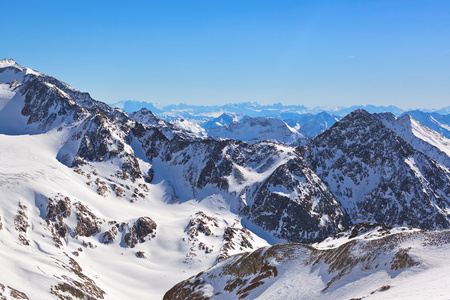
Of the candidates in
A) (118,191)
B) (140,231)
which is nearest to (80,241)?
(140,231)

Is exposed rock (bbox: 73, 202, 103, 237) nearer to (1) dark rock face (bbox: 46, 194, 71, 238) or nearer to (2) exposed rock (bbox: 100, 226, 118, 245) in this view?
(2) exposed rock (bbox: 100, 226, 118, 245)

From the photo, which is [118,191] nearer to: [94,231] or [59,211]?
[94,231]

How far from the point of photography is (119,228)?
153m

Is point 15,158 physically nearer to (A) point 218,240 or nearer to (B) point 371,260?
(A) point 218,240

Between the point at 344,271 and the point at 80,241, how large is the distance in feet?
398

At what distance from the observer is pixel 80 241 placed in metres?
137

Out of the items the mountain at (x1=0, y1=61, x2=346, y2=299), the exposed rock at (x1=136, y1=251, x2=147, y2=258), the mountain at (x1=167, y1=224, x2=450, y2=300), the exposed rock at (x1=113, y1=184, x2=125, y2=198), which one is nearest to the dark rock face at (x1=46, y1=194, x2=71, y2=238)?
the mountain at (x1=0, y1=61, x2=346, y2=299)

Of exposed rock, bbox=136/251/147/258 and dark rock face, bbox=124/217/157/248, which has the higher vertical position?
dark rock face, bbox=124/217/157/248

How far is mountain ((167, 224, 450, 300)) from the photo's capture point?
4497 centimetres

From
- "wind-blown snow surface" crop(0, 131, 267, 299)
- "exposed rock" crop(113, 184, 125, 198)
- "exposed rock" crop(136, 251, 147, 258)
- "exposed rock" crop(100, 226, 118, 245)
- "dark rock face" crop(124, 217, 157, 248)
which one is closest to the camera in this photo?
"wind-blown snow surface" crop(0, 131, 267, 299)

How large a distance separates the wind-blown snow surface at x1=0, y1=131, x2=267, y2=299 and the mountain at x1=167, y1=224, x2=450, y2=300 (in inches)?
1580

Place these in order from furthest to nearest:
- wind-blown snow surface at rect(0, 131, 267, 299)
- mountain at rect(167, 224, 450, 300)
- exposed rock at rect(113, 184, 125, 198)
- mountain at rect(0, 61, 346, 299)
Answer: exposed rock at rect(113, 184, 125, 198)
mountain at rect(0, 61, 346, 299)
wind-blown snow surface at rect(0, 131, 267, 299)
mountain at rect(167, 224, 450, 300)

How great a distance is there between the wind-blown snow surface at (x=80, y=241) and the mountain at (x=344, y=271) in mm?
40135

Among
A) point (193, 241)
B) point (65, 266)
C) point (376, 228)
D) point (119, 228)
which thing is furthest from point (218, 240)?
point (376, 228)
